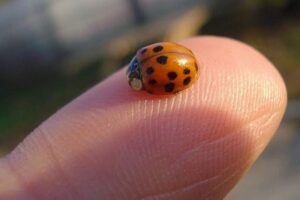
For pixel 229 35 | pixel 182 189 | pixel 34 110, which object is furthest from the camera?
pixel 229 35

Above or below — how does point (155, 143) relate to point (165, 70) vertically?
below

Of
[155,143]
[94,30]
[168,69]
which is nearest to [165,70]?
[168,69]

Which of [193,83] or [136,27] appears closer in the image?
[193,83]

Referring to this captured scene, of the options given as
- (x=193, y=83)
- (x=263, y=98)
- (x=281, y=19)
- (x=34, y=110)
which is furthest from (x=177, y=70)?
(x=281, y=19)

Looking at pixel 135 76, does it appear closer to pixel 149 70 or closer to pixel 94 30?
pixel 149 70

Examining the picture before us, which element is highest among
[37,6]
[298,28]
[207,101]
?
[207,101]

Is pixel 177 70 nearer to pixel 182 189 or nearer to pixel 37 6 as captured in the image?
pixel 182 189

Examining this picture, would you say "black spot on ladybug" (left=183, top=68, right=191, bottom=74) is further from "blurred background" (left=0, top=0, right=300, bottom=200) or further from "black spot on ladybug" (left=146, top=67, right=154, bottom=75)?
"blurred background" (left=0, top=0, right=300, bottom=200)
